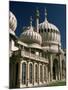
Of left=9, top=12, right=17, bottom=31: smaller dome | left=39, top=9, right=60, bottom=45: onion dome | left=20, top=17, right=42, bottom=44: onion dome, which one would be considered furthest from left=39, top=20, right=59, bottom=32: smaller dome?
left=9, top=12, right=17, bottom=31: smaller dome

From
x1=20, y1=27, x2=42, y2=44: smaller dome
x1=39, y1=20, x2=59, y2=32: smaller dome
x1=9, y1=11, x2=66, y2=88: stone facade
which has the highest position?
x1=39, y1=20, x2=59, y2=32: smaller dome

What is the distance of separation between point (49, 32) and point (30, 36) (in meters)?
0.24

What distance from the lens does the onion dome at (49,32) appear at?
2893 millimetres

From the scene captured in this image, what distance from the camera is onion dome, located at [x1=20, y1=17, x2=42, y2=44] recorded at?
2779 mm

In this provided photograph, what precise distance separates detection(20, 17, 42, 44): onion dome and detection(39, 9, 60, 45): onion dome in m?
0.06

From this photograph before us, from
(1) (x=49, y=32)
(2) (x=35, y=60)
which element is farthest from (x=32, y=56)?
(1) (x=49, y=32)

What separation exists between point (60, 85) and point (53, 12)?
2.54 feet

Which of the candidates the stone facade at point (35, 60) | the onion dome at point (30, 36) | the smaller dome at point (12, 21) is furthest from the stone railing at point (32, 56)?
the smaller dome at point (12, 21)

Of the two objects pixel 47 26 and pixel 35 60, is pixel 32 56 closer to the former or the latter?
pixel 35 60

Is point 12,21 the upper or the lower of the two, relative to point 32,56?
upper

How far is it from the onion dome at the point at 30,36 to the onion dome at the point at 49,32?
0.19ft

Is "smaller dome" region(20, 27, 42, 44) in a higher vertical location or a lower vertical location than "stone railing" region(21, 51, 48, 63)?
higher

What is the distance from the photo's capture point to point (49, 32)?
2.94m

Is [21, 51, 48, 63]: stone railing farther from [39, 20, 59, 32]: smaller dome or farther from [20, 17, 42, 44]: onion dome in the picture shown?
[39, 20, 59, 32]: smaller dome
